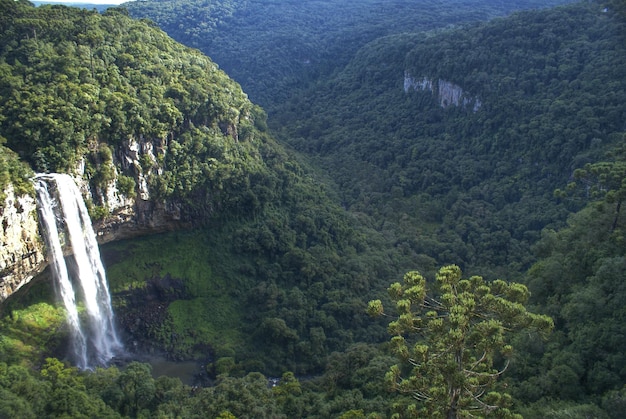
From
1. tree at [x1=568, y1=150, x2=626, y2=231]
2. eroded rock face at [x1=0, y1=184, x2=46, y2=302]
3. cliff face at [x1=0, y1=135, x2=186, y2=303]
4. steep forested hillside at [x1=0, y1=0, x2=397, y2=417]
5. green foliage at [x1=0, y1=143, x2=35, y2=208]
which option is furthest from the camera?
steep forested hillside at [x1=0, y1=0, x2=397, y2=417]

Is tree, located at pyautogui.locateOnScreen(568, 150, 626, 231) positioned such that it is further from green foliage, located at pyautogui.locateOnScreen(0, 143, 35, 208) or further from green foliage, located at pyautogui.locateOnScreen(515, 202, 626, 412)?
green foliage, located at pyautogui.locateOnScreen(0, 143, 35, 208)

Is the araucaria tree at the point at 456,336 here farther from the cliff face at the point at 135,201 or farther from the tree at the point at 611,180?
the cliff face at the point at 135,201

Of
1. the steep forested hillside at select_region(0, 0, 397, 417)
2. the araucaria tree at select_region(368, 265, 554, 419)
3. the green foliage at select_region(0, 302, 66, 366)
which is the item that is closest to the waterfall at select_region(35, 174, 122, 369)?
the green foliage at select_region(0, 302, 66, 366)

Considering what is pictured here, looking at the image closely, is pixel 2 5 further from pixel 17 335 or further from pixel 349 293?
pixel 349 293

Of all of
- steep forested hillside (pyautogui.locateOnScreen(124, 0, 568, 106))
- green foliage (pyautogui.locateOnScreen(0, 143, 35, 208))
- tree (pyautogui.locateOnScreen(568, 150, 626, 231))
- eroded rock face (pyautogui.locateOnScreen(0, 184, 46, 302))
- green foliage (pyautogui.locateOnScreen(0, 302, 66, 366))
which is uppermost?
steep forested hillside (pyautogui.locateOnScreen(124, 0, 568, 106))

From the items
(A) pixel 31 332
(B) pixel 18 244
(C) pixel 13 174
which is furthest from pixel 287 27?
(B) pixel 18 244

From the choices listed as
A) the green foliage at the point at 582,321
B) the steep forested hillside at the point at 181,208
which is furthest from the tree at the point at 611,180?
the steep forested hillside at the point at 181,208
